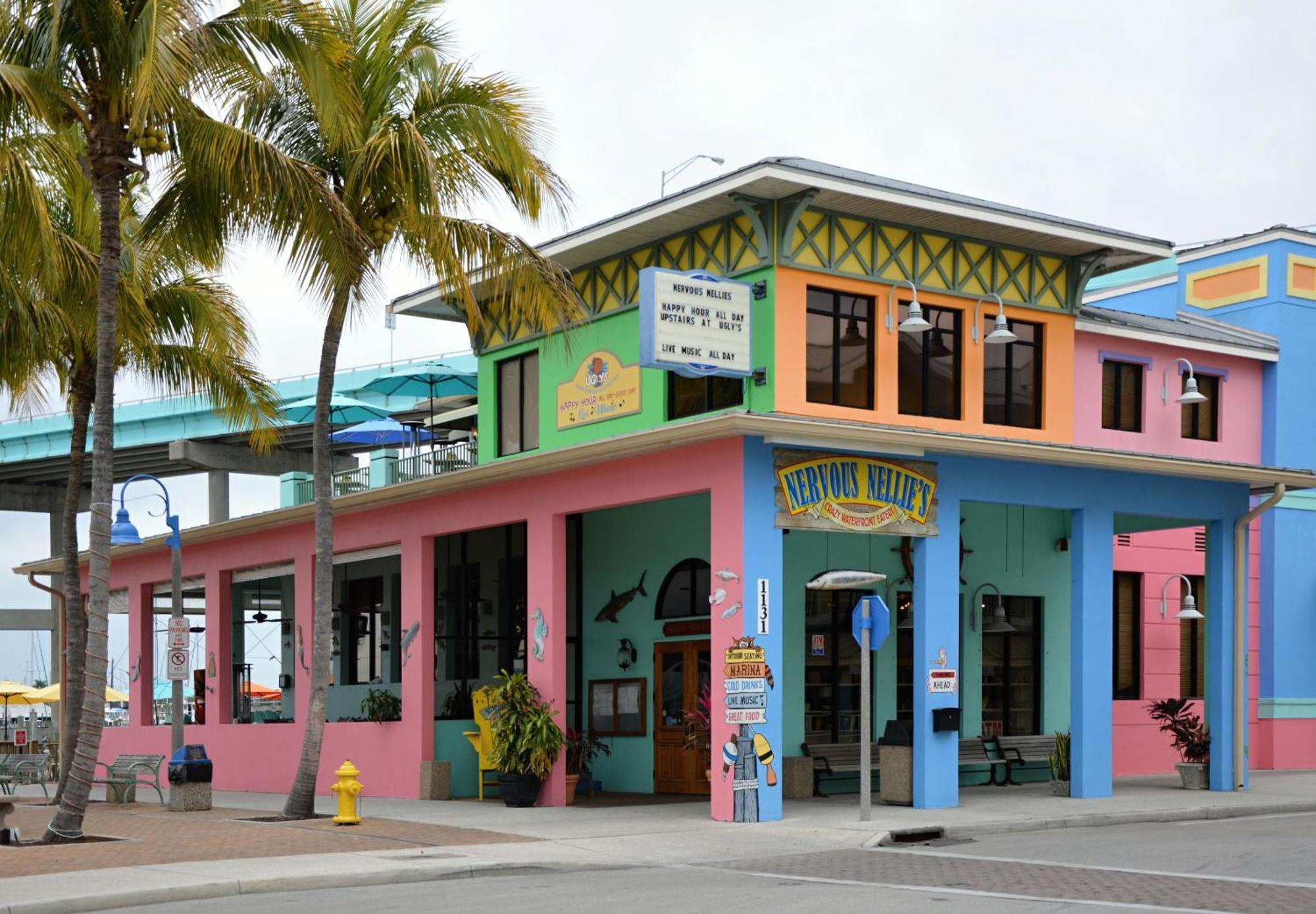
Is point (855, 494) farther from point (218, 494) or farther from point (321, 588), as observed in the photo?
point (218, 494)

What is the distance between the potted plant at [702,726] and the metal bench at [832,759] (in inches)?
59.5

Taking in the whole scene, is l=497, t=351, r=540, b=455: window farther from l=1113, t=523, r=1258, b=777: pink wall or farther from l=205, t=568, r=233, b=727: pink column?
l=1113, t=523, r=1258, b=777: pink wall

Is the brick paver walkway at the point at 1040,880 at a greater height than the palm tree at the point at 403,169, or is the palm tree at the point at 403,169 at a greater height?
the palm tree at the point at 403,169

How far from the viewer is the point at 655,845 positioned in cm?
1658

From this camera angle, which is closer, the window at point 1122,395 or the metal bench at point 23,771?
the metal bench at point 23,771

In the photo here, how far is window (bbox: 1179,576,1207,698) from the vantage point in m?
28.4

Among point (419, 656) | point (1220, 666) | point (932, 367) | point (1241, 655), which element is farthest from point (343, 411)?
point (1241, 655)

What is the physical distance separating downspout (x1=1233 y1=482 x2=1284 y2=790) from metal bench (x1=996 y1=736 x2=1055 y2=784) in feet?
9.36

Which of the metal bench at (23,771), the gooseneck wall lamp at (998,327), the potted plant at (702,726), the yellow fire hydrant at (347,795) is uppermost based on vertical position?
the gooseneck wall lamp at (998,327)

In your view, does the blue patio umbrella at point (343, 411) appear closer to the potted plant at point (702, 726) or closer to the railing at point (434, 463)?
the railing at point (434, 463)

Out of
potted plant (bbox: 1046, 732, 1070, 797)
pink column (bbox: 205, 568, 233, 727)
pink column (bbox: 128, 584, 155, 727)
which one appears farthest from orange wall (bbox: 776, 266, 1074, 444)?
pink column (bbox: 128, 584, 155, 727)

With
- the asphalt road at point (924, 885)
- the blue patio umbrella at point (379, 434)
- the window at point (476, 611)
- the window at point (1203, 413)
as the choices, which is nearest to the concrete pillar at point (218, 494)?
the blue patio umbrella at point (379, 434)

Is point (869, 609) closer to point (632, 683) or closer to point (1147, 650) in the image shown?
point (632, 683)

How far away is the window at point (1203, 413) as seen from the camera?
87.1 ft
